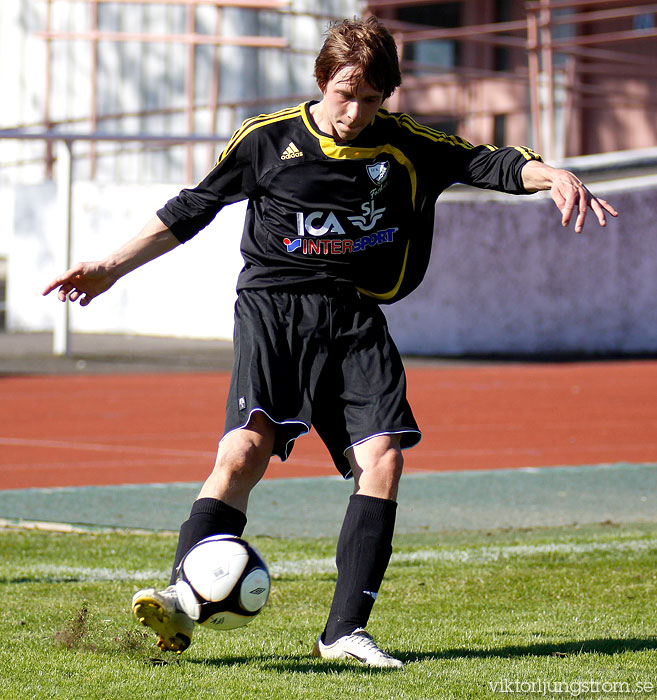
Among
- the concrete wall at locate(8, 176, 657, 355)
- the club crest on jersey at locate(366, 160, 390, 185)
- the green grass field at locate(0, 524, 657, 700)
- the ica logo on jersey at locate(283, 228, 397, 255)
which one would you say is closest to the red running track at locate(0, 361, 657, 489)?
the green grass field at locate(0, 524, 657, 700)

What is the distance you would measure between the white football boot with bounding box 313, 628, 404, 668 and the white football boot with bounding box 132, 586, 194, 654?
0.50 m

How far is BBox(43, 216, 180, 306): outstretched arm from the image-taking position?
4.62 meters

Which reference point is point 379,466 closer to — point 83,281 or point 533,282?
point 83,281

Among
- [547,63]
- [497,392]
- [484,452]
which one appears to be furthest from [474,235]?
[484,452]

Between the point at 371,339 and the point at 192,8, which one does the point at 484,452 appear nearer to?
the point at 371,339

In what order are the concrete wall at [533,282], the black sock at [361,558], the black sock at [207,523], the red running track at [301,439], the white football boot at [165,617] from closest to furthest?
the white football boot at [165,617] → the black sock at [207,523] → the black sock at [361,558] → the red running track at [301,439] → the concrete wall at [533,282]

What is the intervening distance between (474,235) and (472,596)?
14392 mm

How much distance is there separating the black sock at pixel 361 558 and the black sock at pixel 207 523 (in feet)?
1.23

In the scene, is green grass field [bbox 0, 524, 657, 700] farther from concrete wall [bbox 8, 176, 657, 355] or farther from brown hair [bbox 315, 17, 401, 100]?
concrete wall [bbox 8, 176, 657, 355]

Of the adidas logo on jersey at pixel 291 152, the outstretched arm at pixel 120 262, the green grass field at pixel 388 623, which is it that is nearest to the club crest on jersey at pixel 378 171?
the adidas logo on jersey at pixel 291 152

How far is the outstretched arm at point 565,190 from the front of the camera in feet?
13.7

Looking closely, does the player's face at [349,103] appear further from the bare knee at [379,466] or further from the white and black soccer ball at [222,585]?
the white and black soccer ball at [222,585]

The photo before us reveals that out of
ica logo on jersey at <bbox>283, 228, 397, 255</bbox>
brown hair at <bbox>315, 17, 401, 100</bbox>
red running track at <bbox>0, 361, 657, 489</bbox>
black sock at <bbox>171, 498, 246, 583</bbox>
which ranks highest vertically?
brown hair at <bbox>315, 17, 401, 100</bbox>

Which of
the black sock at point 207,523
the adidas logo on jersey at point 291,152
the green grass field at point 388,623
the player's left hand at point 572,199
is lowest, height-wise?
the green grass field at point 388,623
